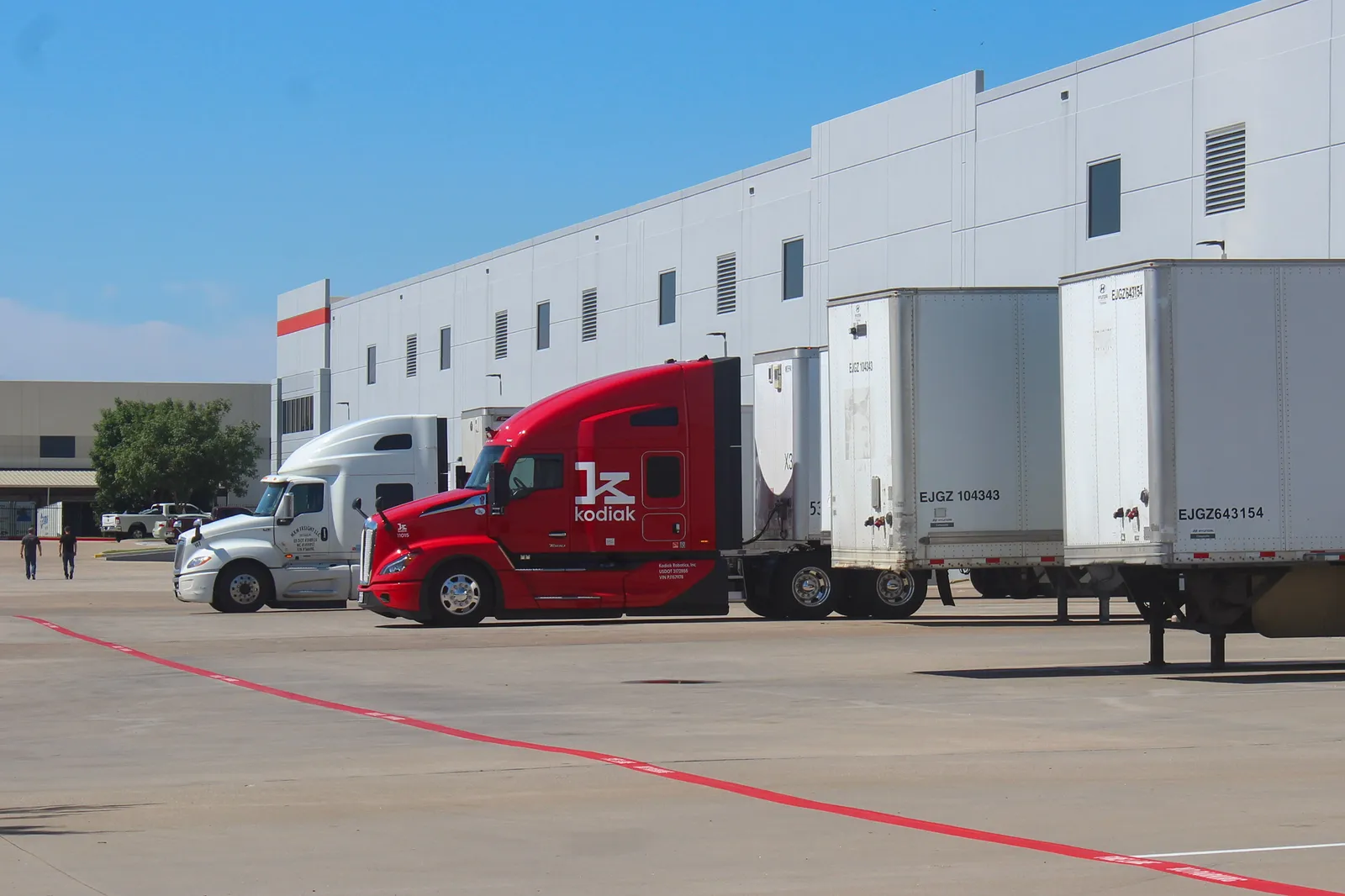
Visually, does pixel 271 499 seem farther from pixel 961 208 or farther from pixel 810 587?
pixel 961 208

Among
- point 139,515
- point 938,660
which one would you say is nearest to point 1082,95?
point 938,660

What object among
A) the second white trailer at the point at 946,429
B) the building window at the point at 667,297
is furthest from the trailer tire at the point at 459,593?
the building window at the point at 667,297

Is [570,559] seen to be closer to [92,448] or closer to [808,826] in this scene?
[808,826]

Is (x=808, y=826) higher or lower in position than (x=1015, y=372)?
lower

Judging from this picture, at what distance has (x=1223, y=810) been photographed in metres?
9.23

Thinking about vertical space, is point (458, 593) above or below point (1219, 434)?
below

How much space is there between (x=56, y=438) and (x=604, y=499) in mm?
102480

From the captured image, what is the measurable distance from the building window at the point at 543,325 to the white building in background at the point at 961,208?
3.0 inches

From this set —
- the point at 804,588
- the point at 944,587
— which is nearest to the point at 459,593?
the point at 804,588

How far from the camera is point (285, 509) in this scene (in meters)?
30.4

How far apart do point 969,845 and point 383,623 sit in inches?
785

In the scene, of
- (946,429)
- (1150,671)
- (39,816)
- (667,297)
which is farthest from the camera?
(667,297)

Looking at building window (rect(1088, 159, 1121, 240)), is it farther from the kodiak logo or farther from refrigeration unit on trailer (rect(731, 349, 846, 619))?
the kodiak logo

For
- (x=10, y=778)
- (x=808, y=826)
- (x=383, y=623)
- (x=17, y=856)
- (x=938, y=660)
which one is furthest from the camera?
(x=383, y=623)
